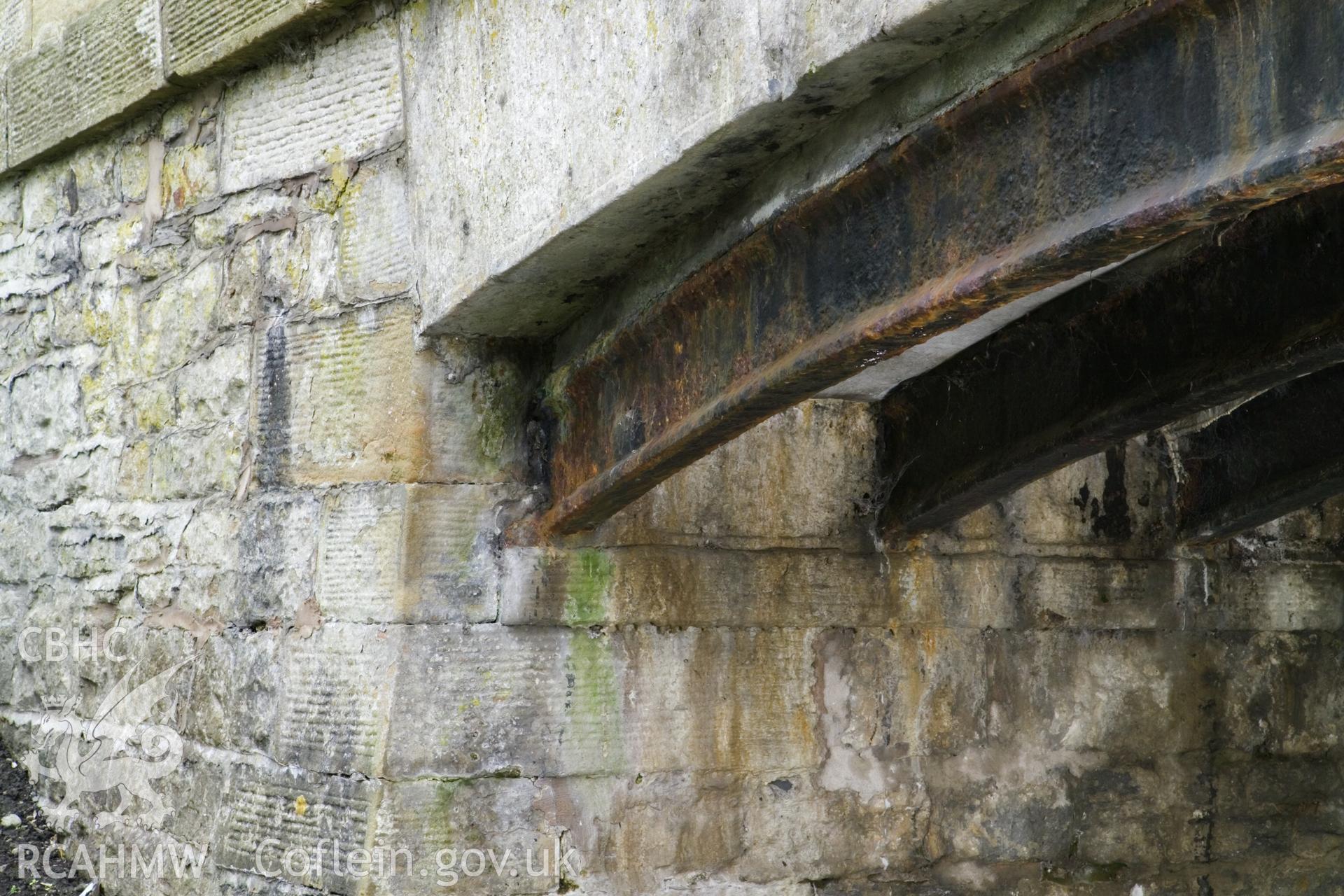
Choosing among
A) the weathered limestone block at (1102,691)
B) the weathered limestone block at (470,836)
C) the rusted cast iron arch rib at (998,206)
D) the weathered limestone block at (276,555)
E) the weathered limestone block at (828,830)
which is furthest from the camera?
the weathered limestone block at (1102,691)

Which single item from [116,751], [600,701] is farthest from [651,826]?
[116,751]

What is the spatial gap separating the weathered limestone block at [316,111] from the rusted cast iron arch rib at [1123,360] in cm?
139

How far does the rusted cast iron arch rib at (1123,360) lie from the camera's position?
7.93 feet

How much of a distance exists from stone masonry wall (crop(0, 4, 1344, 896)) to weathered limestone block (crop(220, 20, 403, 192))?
0.01m

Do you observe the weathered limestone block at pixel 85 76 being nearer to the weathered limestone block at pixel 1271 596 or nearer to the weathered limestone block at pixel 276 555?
the weathered limestone block at pixel 276 555

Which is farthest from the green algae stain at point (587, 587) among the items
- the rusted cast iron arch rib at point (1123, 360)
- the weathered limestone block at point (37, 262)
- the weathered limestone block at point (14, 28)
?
the weathered limestone block at point (14, 28)

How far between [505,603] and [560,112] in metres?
1.03

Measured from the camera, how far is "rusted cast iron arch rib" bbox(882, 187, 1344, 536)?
2418mm

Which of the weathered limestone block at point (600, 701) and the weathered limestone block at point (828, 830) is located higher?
the weathered limestone block at point (600, 701)

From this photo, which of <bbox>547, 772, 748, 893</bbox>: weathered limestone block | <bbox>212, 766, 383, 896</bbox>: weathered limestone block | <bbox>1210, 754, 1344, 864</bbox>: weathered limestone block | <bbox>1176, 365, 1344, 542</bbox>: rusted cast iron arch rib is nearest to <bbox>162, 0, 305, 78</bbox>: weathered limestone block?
<bbox>212, 766, 383, 896</bbox>: weathered limestone block

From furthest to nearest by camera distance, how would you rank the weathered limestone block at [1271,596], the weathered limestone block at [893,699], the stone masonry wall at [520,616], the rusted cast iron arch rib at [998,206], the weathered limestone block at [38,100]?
the weathered limestone block at [38,100]
the weathered limestone block at [1271,596]
the weathered limestone block at [893,699]
the stone masonry wall at [520,616]
the rusted cast iron arch rib at [998,206]

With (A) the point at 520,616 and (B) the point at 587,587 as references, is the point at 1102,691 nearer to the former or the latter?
(B) the point at 587,587

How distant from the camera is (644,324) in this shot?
269cm

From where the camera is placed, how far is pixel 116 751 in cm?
373
